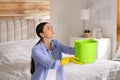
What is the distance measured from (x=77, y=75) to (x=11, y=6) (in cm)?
208

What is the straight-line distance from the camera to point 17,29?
423 cm

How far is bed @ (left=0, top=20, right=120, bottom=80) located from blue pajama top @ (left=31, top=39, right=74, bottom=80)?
0.56 meters

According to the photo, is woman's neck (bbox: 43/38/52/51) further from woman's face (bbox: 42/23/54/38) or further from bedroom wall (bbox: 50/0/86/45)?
bedroom wall (bbox: 50/0/86/45)

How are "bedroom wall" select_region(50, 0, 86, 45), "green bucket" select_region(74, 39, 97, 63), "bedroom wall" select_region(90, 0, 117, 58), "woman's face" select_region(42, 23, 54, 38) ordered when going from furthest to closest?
"bedroom wall" select_region(50, 0, 86, 45), "bedroom wall" select_region(90, 0, 117, 58), "woman's face" select_region(42, 23, 54, 38), "green bucket" select_region(74, 39, 97, 63)

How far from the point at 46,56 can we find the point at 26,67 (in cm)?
124

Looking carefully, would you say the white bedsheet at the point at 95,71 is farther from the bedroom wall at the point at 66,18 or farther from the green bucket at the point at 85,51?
the bedroom wall at the point at 66,18

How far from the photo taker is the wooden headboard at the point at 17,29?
13.3ft

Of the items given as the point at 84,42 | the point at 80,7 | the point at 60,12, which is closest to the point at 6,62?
the point at 84,42

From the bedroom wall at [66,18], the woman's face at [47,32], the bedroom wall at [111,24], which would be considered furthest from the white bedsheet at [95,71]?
the bedroom wall at [66,18]

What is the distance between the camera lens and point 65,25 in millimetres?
5527

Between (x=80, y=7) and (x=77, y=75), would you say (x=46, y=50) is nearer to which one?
(x=77, y=75)

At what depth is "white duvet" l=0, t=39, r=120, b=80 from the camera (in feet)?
9.22

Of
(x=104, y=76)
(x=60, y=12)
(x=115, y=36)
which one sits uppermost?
(x=60, y=12)

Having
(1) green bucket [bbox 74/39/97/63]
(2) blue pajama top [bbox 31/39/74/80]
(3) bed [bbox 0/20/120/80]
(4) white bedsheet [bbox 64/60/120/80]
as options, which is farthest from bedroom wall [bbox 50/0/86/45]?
(1) green bucket [bbox 74/39/97/63]
